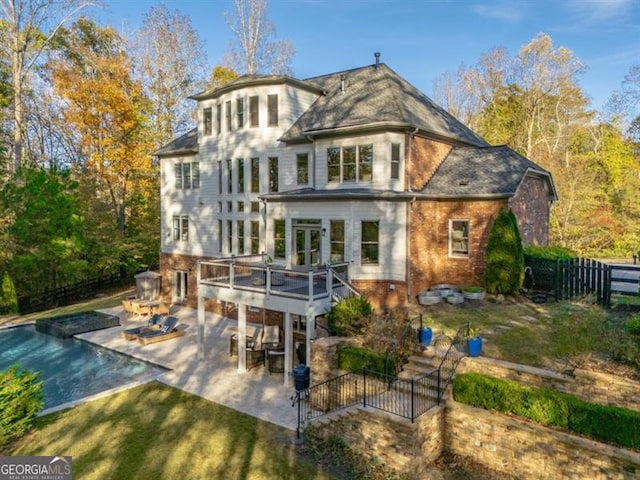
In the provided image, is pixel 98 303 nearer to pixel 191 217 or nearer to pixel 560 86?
pixel 191 217

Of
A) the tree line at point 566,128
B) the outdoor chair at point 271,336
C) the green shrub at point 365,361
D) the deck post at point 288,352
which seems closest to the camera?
the green shrub at point 365,361

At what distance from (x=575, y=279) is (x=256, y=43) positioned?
28.5 m

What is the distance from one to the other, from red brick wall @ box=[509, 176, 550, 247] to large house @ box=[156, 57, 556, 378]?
0.17 feet

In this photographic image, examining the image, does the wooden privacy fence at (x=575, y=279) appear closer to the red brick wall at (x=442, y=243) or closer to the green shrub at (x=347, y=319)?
the red brick wall at (x=442, y=243)

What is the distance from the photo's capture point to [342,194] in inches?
641

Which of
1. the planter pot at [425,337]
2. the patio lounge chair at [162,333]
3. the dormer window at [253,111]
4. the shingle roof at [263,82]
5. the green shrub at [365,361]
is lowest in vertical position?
the patio lounge chair at [162,333]

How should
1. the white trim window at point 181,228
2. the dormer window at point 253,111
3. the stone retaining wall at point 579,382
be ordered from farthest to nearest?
the white trim window at point 181,228
the dormer window at point 253,111
the stone retaining wall at point 579,382

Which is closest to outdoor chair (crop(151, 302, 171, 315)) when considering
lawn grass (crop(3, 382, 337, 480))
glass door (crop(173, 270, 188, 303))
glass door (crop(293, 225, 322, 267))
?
glass door (crop(173, 270, 188, 303))

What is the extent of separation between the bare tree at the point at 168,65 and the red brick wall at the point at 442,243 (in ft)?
78.1

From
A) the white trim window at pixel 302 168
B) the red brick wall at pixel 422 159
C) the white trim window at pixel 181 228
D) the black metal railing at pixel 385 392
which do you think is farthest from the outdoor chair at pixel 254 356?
the white trim window at pixel 181 228

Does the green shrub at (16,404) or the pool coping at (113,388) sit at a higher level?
the green shrub at (16,404)

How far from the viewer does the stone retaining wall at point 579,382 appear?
885cm

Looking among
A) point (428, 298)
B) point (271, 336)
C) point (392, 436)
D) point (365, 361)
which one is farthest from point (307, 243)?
point (392, 436)

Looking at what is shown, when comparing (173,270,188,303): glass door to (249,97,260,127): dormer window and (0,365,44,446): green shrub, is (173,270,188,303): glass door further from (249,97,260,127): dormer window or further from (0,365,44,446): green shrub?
(0,365,44,446): green shrub
